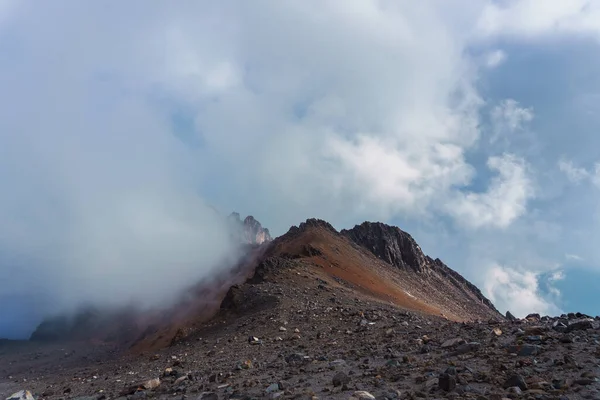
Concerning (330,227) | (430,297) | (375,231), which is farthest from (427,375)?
Answer: (375,231)

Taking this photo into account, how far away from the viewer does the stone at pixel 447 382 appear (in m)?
10.1

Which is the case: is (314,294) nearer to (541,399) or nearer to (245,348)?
(245,348)

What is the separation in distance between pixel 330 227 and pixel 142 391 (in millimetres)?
59337

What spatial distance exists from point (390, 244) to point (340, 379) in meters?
64.8

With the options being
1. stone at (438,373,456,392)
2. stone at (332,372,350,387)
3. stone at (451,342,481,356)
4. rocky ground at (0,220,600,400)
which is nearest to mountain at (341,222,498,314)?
rocky ground at (0,220,600,400)

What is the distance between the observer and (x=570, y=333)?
1408cm

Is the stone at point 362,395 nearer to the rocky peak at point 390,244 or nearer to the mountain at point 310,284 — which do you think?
the mountain at point 310,284

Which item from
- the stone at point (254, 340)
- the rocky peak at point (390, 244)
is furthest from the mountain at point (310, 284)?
the stone at point (254, 340)

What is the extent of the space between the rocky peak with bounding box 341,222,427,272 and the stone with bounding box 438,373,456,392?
2454 inches

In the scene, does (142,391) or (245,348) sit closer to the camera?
(142,391)

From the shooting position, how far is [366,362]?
14648mm

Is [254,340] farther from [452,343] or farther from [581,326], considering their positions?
[581,326]

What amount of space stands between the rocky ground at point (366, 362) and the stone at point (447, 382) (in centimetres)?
2

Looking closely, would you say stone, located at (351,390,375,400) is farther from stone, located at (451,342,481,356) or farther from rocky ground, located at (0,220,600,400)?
stone, located at (451,342,481,356)
